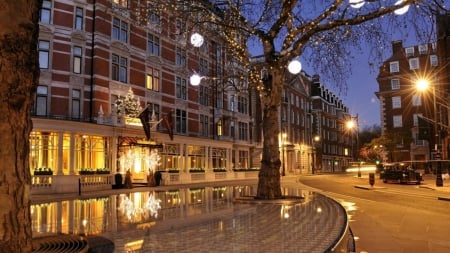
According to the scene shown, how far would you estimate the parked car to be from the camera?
32.1 meters

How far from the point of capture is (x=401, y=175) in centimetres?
3278

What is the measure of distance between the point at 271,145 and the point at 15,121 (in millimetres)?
11322

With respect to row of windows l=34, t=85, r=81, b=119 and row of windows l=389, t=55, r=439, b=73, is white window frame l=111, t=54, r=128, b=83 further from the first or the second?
row of windows l=389, t=55, r=439, b=73

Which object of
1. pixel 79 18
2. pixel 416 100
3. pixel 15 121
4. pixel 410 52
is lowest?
pixel 15 121

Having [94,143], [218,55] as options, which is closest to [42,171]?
[94,143]

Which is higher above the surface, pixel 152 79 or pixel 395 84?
pixel 395 84

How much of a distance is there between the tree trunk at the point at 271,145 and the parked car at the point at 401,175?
21.2 m

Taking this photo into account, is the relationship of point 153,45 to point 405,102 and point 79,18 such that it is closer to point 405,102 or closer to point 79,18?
point 79,18

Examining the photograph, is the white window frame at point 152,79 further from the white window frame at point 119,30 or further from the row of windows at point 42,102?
the row of windows at point 42,102

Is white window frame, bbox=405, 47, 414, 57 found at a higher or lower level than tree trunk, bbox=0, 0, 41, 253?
higher

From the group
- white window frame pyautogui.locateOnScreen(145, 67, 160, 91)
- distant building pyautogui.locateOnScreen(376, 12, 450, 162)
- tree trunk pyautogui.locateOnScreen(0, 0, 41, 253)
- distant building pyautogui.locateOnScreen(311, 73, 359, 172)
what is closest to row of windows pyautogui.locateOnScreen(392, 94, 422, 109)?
distant building pyautogui.locateOnScreen(376, 12, 450, 162)

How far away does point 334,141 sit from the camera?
9762 centimetres

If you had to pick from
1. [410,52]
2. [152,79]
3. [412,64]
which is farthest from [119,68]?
[410,52]

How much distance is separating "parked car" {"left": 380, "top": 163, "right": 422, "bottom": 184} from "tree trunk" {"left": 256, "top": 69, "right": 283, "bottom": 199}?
21195mm
